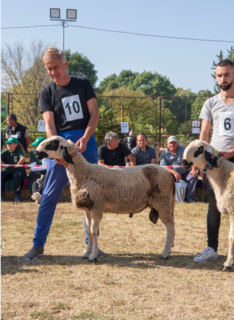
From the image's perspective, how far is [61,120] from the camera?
4.18m

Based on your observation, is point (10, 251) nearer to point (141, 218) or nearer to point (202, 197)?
point (141, 218)

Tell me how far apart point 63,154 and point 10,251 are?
1.52m

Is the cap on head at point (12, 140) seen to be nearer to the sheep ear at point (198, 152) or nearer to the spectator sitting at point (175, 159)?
the spectator sitting at point (175, 159)

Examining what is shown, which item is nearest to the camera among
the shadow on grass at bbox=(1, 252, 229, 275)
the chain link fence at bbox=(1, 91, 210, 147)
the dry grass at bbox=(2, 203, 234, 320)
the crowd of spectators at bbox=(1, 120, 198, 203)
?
the dry grass at bbox=(2, 203, 234, 320)

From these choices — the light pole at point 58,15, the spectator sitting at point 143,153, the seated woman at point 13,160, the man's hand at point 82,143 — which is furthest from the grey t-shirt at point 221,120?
the light pole at point 58,15

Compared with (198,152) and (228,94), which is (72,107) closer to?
(198,152)

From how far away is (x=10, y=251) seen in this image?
4336 mm

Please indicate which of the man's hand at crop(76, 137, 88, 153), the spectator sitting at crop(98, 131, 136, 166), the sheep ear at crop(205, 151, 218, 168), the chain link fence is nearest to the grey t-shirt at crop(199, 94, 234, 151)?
the sheep ear at crop(205, 151, 218, 168)

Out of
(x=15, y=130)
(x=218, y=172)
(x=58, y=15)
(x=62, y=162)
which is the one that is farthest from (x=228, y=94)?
(x=58, y=15)

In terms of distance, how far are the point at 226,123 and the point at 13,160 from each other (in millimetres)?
6153

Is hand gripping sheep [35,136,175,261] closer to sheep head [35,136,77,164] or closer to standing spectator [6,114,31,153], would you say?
sheep head [35,136,77,164]

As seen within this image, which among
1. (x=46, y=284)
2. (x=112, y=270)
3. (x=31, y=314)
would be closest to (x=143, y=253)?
(x=112, y=270)

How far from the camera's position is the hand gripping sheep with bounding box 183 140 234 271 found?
3.65 meters

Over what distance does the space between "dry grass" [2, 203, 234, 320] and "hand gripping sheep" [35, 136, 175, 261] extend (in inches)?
13.6
